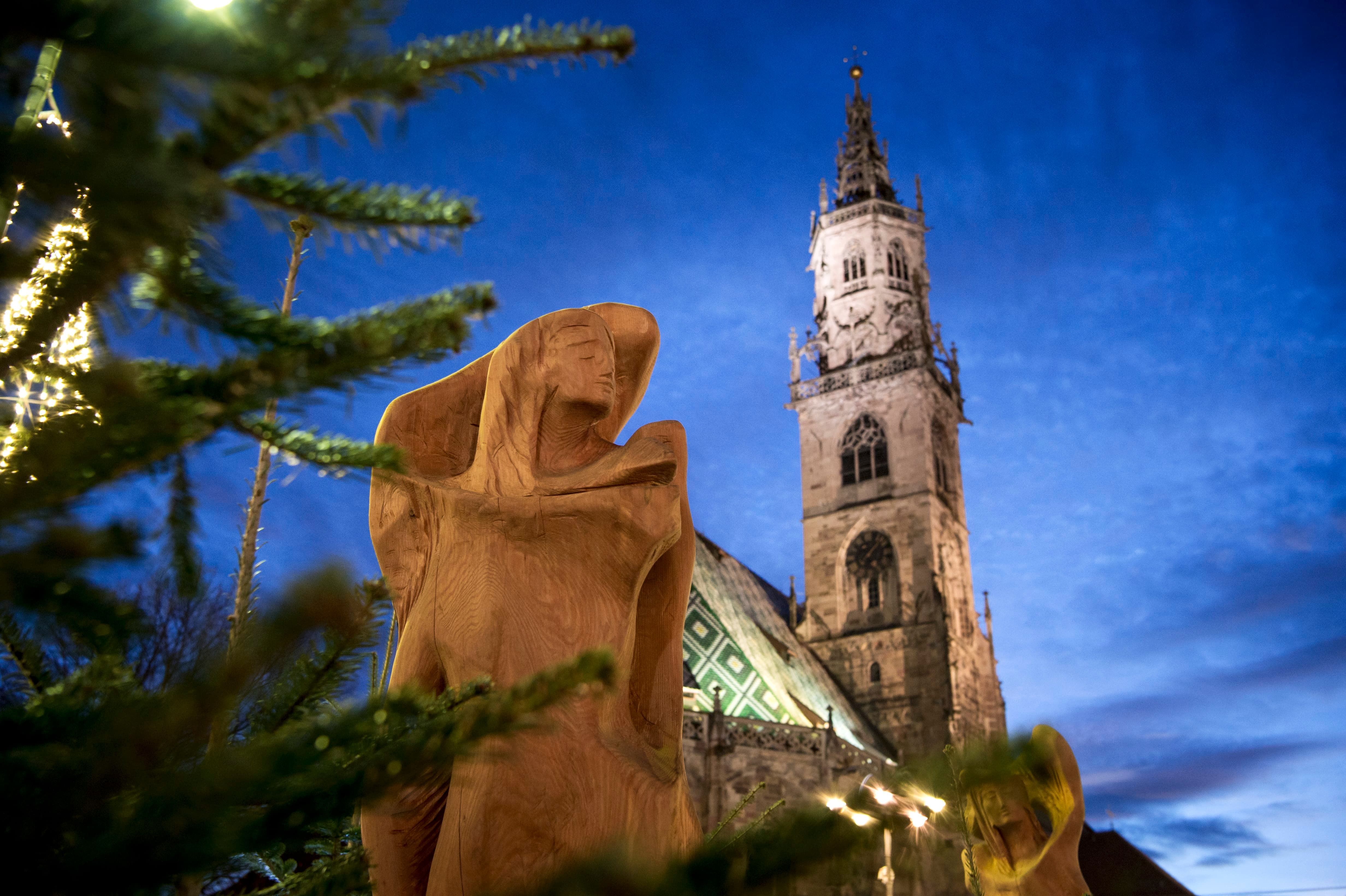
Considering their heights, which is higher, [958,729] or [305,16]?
[958,729]

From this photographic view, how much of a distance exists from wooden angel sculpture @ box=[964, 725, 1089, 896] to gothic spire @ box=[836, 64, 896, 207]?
104 ft

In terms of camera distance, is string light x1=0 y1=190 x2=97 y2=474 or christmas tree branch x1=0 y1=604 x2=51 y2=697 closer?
string light x1=0 y1=190 x2=97 y2=474

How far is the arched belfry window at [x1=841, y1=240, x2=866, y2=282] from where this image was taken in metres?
33.2

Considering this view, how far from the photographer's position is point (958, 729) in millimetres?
25469

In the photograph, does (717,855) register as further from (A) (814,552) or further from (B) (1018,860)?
(A) (814,552)

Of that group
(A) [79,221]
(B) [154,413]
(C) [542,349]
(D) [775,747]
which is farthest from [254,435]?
(D) [775,747]

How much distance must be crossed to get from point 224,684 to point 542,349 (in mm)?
1823

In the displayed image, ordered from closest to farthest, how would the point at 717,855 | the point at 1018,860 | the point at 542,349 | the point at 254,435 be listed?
the point at 717,855
the point at 254,435
the point at 542,349
the point at 1018,860

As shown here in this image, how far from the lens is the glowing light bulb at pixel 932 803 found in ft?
3.97

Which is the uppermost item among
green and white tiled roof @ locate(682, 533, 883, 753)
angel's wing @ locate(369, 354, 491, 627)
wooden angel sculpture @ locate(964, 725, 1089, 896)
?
green and white tiled roof @ locate(682, 533, 883, 753)

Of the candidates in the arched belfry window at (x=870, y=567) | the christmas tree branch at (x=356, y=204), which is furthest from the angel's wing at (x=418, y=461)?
the arched belfry window at (x=870, y=567)

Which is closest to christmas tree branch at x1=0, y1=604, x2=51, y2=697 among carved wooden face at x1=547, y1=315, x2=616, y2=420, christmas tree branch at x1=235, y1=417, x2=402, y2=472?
christmas tree branch at x1=235, y1=417, x2=402, y2=472

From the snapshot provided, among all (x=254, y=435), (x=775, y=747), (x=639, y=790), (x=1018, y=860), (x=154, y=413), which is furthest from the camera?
(x=775, y=747)

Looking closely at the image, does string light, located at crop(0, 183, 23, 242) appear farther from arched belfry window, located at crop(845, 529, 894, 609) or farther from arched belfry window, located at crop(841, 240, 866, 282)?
arched belfry window, located at crop(841, 240, 866, 282)
